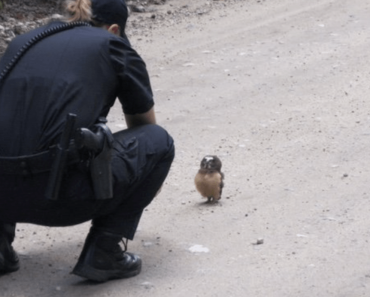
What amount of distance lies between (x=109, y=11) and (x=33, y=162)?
2.69ft

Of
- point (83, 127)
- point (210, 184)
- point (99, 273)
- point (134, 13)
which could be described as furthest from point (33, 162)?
point (134, 13)

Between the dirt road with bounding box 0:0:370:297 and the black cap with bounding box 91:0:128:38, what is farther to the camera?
the dirt road with bounding box 0:0:370:297

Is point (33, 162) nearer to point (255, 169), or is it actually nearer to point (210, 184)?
point (210, 184)

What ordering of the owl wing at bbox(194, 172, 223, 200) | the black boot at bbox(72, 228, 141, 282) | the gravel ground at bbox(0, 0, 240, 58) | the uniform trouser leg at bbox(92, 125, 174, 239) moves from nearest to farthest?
1. the uniform trouser leg at bbox(92, 125, 174, 239)
2. the black boot at bbox(72, 228, 141, 282)
3. the owl wing at bbox(194, 172, 223, 200)
4. the gravel ground at bbox(0, 0, 240, 58)

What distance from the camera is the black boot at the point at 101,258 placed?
468 centimetres

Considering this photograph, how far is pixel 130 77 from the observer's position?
452 centimetres

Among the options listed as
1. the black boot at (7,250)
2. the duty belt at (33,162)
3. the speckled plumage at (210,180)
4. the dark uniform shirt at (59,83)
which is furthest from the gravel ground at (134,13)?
the duty belt at (33,162)

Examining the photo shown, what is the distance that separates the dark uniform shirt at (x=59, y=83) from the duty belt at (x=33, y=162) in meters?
0.03

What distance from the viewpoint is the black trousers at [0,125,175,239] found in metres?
4.43

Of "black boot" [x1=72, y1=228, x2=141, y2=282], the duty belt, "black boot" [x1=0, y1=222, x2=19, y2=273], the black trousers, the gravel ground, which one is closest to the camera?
the duty belt

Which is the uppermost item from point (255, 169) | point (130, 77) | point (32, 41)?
point (32, 41)

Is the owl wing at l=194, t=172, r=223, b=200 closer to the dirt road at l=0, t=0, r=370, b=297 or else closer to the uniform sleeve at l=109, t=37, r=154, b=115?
the dirt road at l=0, t=0, r=370, b=297

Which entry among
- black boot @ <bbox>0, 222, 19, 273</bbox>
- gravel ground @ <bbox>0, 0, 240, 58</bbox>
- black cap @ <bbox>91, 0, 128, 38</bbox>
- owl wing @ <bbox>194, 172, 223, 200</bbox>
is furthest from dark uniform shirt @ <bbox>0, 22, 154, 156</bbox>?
gravel ground @ <bbox>0, 0, 240, 58</bbox>

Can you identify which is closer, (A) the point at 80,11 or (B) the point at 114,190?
(B) the point at 114,190
